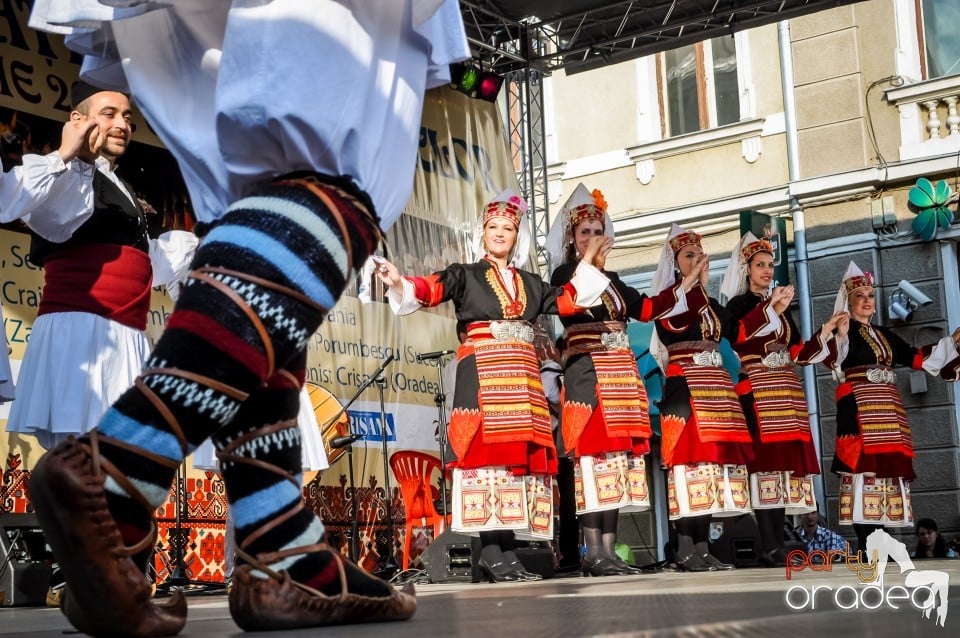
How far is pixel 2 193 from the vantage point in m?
2.97

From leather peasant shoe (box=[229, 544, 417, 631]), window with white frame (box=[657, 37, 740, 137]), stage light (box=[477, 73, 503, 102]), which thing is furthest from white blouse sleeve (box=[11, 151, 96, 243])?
window with white frame (box=[657, 37, 740, 137])

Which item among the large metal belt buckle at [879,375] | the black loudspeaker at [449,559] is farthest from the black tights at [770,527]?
the black loudspeaker at [449,559]

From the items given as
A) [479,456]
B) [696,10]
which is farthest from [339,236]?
[696,10]

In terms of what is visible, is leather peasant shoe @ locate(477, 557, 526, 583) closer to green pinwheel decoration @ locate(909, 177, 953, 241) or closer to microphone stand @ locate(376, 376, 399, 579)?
microphone stand @ locate(376, 376, 399, 579)

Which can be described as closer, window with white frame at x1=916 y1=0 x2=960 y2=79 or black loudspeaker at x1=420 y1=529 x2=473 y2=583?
black loudspeaker at x1=420 y1=529 x2=473 y2=583

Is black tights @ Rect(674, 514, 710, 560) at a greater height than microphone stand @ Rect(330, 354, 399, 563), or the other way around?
microphone stand @ Rect(330, 354, 399, 563)

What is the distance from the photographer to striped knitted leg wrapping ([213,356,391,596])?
1488mm

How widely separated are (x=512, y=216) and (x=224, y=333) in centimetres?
415

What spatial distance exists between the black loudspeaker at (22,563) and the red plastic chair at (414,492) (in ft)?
7.62

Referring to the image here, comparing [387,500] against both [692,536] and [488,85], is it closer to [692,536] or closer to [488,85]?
[692,536]

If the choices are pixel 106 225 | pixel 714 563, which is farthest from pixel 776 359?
pixel 106 225

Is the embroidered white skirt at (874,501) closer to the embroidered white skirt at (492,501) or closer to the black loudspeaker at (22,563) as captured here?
the embroidered white skirt at (492,501)

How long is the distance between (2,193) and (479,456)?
2661 millimetres

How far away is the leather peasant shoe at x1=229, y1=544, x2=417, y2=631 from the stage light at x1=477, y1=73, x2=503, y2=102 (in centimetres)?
637
